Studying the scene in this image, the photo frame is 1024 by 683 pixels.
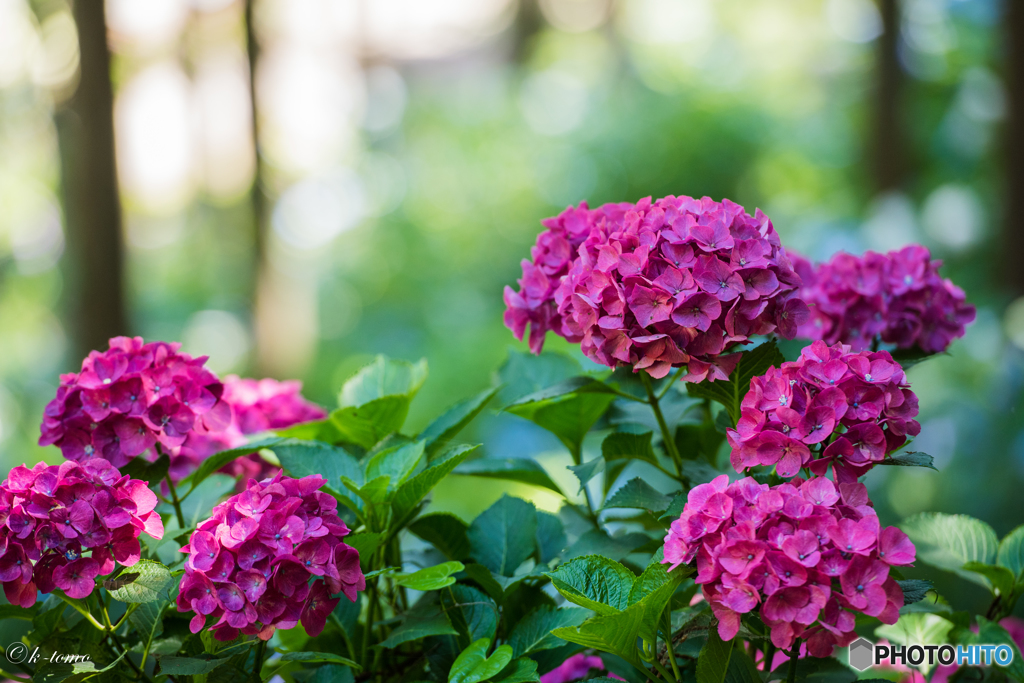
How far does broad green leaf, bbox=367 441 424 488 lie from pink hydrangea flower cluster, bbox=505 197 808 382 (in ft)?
0.63

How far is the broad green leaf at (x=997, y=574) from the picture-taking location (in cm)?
76

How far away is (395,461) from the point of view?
2.50 ft

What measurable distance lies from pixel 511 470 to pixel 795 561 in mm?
358

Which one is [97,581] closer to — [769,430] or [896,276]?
[769,430]

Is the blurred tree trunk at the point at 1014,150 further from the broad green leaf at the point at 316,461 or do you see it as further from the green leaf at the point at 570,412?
the broad green leaf at the point at 316,461

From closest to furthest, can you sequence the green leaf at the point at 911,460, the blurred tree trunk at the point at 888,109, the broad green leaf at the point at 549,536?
the green leaf at the point at 911,460, the broad green leaf at the point at 549,536, the blurred tree trunk at the point at 888,109

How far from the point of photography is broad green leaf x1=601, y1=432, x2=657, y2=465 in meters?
0.76

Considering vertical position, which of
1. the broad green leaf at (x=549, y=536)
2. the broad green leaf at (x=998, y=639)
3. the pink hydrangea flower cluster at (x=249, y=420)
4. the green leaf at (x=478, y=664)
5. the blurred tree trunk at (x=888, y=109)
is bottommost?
the broad green leaf at (x=998, y=639)

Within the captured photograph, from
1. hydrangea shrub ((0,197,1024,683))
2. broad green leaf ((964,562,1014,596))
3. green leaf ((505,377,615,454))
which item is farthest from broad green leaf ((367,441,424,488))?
broad green leaf ((964,562,1014,596))

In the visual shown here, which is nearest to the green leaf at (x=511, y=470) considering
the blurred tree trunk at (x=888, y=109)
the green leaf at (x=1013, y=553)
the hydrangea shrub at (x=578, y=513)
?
the hydrangea shrub at (x=578, y=513)

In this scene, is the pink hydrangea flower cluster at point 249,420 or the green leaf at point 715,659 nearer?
the green leaf at point 715,659

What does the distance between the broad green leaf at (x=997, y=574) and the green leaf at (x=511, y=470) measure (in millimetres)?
406

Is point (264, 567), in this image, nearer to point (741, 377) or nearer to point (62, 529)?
point (62, 529)

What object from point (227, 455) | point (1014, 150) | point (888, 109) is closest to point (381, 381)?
point (227, 455)
